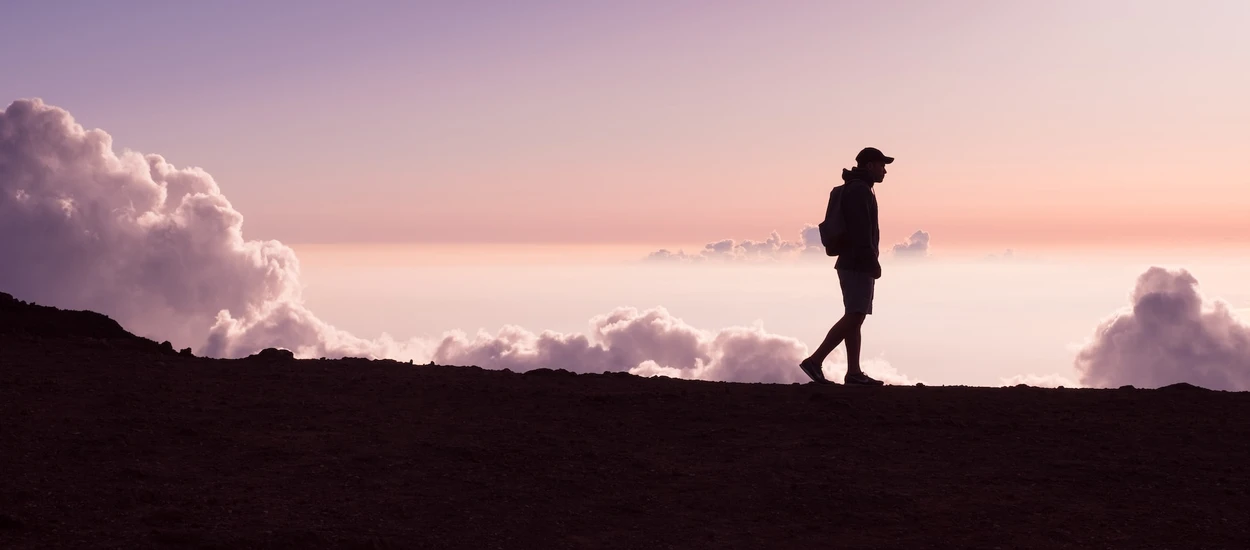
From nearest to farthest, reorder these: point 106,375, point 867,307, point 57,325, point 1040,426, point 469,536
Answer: point 469,536 → point 1040,426 → point 106,375 → point 867,307 → point 57,325

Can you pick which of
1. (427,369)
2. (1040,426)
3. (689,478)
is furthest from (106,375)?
(1040,426)

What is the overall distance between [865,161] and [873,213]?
581 mm

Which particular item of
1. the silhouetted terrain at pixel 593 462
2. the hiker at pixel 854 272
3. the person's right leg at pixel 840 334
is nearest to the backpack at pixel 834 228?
the hiker at pixel 854 272

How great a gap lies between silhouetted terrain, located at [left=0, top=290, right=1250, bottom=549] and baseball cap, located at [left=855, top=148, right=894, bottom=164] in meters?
2.47

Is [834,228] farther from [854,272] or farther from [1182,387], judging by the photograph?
[1182,387]

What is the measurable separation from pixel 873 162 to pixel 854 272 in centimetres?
121

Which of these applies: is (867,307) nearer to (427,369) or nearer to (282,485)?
(427,369)

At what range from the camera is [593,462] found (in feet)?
26.1

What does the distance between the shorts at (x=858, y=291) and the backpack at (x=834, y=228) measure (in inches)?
10.2

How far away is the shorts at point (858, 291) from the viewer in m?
11.0

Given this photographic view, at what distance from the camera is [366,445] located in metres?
8.27

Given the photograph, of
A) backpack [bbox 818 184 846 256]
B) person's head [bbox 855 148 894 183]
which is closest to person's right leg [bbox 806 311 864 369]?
backpack [bbox 818 184 846 256]

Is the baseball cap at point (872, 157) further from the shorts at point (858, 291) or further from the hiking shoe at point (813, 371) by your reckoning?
the hiking shoe at point (813, 371)

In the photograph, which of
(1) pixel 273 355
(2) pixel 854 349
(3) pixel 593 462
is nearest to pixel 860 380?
(2) pixel 854 349
